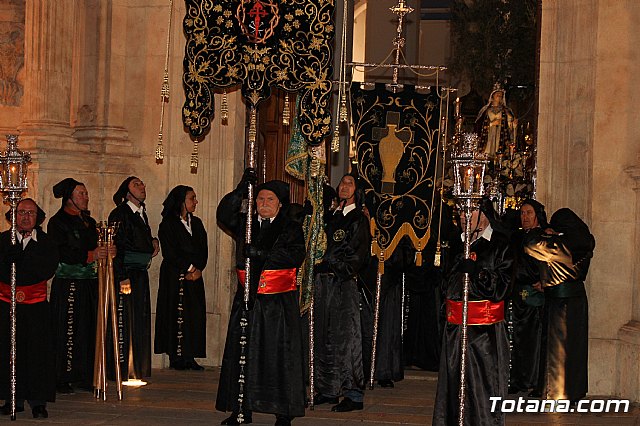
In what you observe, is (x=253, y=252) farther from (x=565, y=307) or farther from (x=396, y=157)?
(x=565, y=307)

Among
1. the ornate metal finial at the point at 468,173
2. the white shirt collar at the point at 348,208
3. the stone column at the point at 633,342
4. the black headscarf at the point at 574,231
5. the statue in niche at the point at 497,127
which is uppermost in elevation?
the statue in niche at the point at 497,127

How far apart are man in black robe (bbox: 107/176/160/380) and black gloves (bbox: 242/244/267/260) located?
279 centimetres

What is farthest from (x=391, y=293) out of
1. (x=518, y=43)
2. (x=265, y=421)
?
(x=518, y=43)

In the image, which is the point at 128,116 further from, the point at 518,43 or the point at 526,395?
the point at 518,43

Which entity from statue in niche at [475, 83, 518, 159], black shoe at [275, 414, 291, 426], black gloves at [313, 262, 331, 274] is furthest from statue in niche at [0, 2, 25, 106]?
statue in niche at [475, 83, 518, 159]

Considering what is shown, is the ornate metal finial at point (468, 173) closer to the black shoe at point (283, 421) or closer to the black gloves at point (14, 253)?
the black shoe at point (283, 421)

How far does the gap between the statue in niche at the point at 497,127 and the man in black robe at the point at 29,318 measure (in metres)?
8.52

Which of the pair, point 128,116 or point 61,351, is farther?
point 128,116

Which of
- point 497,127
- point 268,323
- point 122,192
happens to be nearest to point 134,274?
point 122,192

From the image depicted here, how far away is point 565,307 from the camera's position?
11.6m

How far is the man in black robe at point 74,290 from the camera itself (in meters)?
11.3

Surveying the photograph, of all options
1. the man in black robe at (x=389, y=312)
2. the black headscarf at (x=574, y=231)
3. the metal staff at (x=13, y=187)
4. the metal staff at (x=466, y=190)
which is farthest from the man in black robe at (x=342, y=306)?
the metal staff at (x=13, y=187)

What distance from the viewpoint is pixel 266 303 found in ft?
31.3

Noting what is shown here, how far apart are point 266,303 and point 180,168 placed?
4.49 meters
